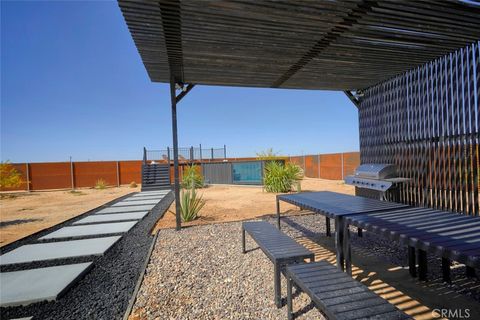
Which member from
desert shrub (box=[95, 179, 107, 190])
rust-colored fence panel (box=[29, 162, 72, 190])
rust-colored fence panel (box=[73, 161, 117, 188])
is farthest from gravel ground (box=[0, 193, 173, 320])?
rust-colored fence panel (box=[29, 162, 72, 190])

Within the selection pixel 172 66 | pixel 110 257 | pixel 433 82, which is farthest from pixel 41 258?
pixel 433 82

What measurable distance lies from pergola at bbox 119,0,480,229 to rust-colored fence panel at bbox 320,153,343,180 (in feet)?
37.2

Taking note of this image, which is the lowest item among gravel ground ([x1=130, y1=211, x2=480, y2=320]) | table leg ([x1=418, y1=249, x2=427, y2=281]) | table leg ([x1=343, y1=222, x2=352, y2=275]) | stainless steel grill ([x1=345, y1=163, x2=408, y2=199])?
gravel ground ([x1=130, y1=211, x2=480, y2=320])

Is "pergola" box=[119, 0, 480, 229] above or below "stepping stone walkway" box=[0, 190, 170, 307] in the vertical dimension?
above

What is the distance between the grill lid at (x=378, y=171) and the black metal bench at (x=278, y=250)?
2.00 metres

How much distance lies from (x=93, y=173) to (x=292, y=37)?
57.1 feet

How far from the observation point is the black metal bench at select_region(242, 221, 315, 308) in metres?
2.17

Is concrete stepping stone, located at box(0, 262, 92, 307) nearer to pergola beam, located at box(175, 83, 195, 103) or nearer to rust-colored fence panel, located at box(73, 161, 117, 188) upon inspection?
pergola beam, located at box(175, 83, 195, 103)

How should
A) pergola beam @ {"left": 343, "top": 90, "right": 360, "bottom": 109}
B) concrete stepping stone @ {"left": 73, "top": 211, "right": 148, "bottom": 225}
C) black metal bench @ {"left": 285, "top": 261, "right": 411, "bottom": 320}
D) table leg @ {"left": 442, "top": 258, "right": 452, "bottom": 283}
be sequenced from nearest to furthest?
1. black metal bench @ {"left": 285, "top": 261, "right": 411, "bottom": 320}
2. table leg @ {"left": 442, "top": 258, "right": 452, "bottom": 283}
3. pergola beam @ {"left": 343, "top": 90, "right": 360, "bottom": 109}
4. concrete stepping stone @ {"left": 73, "top": 211, "right": 148, "bottom": 225}

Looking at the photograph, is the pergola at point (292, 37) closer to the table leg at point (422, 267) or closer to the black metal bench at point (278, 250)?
the table leg at point (422, 267)

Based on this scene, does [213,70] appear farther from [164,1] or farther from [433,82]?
[433,82]

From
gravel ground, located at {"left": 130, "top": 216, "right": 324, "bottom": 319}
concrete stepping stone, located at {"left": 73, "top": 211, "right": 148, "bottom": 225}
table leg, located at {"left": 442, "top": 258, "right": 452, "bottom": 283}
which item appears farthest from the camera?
concrete stepping stone, located at {"left": 73, "top": 211, "right": 148, "bottom": 225}

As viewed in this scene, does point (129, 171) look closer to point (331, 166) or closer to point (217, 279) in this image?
point (331, 166)

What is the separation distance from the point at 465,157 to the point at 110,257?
503cm
